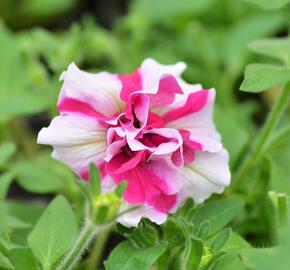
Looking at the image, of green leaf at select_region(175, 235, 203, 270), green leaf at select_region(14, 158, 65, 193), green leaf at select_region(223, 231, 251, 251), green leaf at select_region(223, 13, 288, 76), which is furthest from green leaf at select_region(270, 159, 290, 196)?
green leaf at select_region(223, 13, 288, 76)

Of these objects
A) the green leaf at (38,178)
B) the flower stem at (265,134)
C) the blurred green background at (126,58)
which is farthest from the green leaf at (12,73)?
the flower stem at (265,134)

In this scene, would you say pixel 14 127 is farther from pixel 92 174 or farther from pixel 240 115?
pixel 92 174

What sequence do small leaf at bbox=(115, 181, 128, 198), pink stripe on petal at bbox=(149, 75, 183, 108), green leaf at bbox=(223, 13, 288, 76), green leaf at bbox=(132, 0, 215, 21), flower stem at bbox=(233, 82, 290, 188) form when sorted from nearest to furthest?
1. small leaf at bbox=(115, 181, 128, 198)
2. pink stripe on petal at bbox=(149, 75, 183, 108)
3. flower stem at bbox=(233, 82, 290, 188)
4. green leaf at bbox=(223, 13, 288, 76)
5. green leaf at bbox=(132, 0, 215, 21)

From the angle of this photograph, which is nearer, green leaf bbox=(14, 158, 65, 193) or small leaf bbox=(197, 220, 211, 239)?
small leaf bbox=(197, 220, 211, 239)

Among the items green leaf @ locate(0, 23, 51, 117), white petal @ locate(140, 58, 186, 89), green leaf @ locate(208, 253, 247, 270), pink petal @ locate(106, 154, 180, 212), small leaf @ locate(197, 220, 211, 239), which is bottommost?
green leaf @ locate(0, 23, 51, 117)

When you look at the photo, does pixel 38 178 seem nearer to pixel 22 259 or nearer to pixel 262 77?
pixel 22 259

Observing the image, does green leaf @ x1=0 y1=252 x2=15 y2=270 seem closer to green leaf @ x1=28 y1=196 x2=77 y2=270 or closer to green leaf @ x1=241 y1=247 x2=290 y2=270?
green leaf @ x1=28 y1=196 x2=77 y2=270

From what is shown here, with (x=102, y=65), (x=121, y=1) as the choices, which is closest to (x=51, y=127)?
(x=102, y=65)
